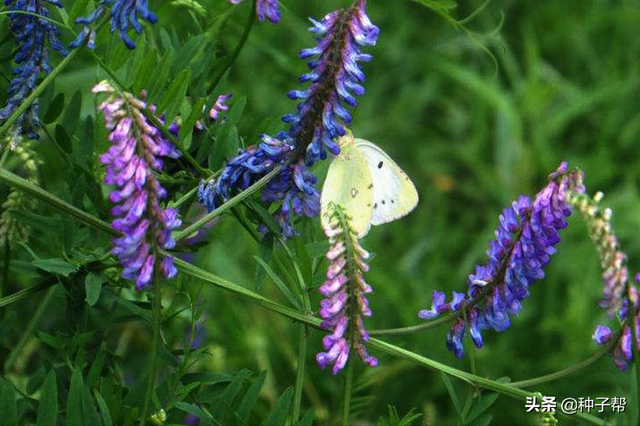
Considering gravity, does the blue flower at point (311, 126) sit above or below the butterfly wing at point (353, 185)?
below

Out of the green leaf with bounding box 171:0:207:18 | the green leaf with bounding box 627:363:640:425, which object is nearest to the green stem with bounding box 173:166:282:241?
the green leaf with bounding box 171:0:207:18

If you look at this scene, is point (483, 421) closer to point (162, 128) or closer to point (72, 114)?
point (162, 128)

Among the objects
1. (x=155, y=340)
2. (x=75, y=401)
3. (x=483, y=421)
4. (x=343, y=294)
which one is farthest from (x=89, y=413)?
(x=483, y=421)

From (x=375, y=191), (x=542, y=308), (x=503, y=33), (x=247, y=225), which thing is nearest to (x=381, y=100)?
(x=503, y=33)

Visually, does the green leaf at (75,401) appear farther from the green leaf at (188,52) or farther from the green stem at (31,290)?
the green leaf at (188,52)

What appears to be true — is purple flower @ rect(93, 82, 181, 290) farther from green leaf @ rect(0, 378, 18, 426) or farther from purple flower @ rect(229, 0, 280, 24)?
purple flower @ rect(229, 0, 280, 24)

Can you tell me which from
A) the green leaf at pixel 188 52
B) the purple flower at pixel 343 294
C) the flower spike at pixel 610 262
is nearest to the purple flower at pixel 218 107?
the green leaf at pixel 188 52
